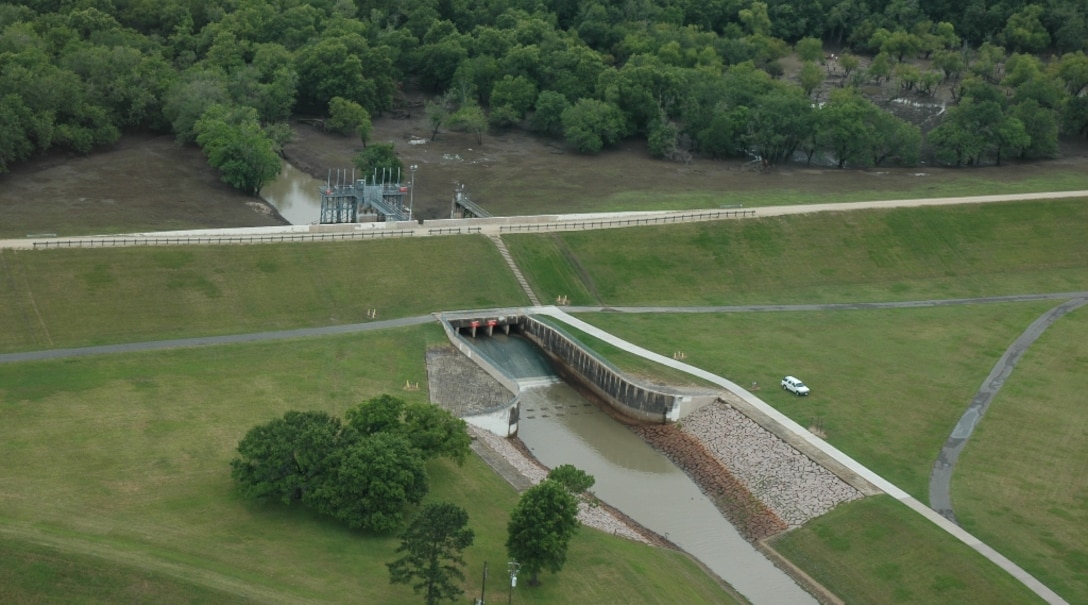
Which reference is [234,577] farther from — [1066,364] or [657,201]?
[657,201]

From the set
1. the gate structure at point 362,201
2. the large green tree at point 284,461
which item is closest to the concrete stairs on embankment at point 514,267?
the gate structure at point 362,201

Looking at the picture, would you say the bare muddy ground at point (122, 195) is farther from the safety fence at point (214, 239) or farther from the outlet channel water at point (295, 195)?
the safety fence at point (214, 239)

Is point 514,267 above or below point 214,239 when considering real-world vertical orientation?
below

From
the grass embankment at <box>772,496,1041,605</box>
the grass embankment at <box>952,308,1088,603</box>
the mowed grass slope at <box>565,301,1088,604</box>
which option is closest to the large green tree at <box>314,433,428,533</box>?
the grass embankment at <box>772,496,1041,605</box>

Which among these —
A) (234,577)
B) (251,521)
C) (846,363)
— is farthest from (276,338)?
(846,363)

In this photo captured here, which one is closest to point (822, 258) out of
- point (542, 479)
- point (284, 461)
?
point (542, 479)

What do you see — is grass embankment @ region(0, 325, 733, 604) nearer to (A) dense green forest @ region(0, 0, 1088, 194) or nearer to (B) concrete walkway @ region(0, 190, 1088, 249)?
(B) concrete walkway @ region(0, 190, 1088, 249)

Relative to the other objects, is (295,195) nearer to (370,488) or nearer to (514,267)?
(514,267)
